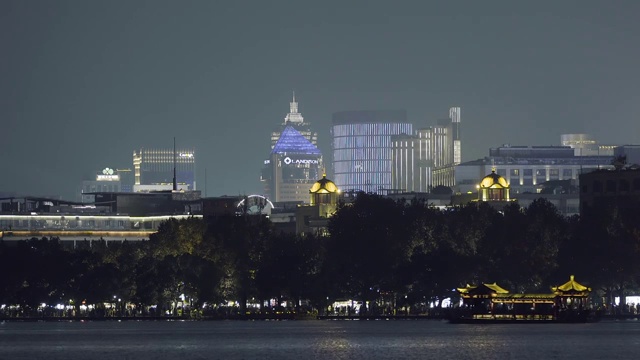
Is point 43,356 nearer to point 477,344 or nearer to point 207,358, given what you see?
point 207,358

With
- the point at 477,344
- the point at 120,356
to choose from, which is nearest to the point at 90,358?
the point at 120,356

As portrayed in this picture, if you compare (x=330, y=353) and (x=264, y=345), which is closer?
(x=330, y=353)

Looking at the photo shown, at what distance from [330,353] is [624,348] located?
79.1ft

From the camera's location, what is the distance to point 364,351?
177625 millimetres

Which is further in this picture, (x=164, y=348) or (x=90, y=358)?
(x=164, y=348)

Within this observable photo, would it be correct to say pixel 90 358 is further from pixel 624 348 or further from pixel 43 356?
pixel 624 348

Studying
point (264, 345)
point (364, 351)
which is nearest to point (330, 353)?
point (364, 351)

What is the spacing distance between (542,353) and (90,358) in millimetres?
36233

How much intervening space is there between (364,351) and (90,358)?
2269 cm

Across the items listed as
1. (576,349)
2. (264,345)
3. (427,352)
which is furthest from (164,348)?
(576,349)

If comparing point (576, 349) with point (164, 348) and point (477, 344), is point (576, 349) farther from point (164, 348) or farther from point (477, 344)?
point (164, 348)

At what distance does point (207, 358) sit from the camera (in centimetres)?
17100

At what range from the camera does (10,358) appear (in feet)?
565

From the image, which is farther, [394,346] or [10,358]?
[394,346]
